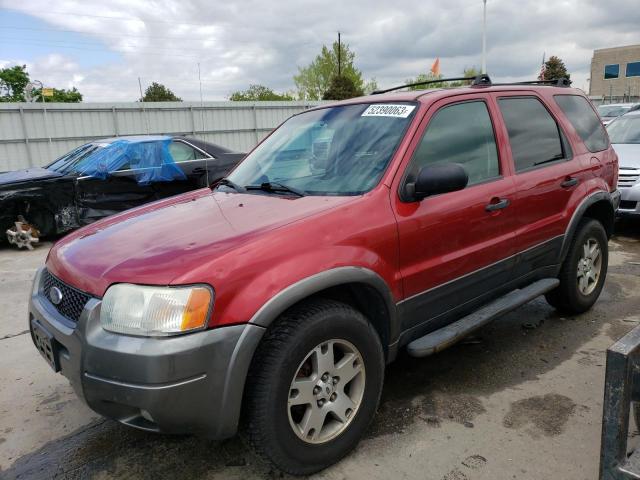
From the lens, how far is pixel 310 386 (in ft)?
7.68

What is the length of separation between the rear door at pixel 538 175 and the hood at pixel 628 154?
3.96 metres

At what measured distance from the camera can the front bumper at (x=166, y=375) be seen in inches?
78.3

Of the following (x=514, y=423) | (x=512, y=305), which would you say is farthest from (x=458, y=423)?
(x=512, y=305)

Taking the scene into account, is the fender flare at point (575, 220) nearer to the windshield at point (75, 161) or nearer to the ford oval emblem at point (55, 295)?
the ford oval emblem at point (55, 295)

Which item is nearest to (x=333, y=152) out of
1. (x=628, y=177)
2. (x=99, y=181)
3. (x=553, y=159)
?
(x=553, y=159)

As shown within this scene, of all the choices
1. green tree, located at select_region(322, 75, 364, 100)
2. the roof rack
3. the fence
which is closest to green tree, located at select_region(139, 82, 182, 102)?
green tree, located at select_region(322, 75, 364, 100)

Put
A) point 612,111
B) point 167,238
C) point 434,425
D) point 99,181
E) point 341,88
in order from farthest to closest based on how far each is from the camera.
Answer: point 341,88 → point 612,111 → point 99,181 → point 434,425 → point 167,238

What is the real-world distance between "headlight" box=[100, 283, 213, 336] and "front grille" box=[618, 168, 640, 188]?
268 inches

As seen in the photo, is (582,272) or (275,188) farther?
(582,272)

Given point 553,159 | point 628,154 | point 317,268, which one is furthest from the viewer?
point 628,154

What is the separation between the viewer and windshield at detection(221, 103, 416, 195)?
9.27 feet

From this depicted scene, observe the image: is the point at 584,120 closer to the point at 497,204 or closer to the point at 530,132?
the point at 530,132

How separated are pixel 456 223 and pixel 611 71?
73830 mm

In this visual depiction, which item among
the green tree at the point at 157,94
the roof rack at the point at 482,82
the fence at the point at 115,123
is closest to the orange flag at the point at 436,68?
the fence at the point at 115,123
